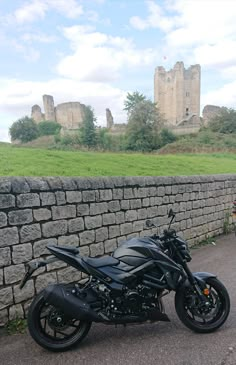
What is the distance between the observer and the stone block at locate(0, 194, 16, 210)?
3.35 metres

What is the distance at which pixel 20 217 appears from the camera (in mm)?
3531

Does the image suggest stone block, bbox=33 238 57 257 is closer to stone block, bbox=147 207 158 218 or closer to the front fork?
the front fork

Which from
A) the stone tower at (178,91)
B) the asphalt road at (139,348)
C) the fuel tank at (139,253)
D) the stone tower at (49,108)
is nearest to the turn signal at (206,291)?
the asphalt road at (139,348)

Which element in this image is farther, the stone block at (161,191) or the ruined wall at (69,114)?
the ruined wall at (69,114)

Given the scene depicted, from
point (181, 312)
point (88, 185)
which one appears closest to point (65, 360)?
point (181, 312)

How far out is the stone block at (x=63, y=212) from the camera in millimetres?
3973

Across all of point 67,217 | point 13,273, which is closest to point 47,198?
point 67,217

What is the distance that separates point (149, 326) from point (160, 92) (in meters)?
83.3

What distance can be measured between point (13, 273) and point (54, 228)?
740 mm

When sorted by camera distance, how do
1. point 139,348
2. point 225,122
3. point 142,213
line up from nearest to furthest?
point 139,348, point 142,213, point 225,122

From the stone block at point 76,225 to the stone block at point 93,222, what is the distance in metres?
0.11

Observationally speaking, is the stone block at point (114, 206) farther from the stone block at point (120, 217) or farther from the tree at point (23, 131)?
the tree at point (23, 131)

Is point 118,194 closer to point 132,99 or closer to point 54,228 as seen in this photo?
point 54,228

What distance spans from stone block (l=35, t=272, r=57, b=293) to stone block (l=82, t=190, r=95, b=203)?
109cm
